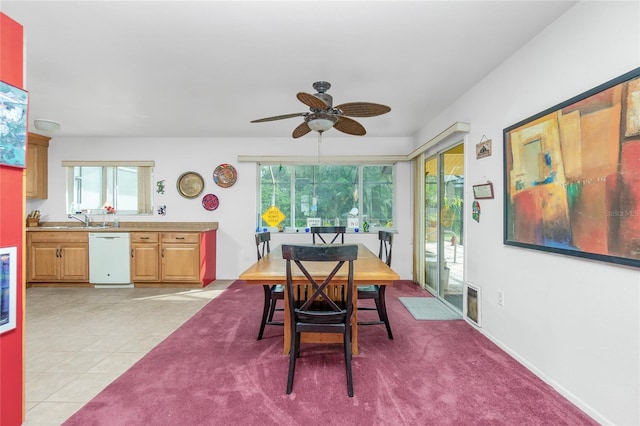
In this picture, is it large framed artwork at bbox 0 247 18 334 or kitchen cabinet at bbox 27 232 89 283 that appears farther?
kitchen cabinet at bbox 27 232 89 283

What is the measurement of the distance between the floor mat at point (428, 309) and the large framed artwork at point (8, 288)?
124 inches

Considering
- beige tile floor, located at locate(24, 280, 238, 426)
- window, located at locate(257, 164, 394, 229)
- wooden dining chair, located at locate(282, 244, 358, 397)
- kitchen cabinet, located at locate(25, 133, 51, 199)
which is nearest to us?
wooden dining chair, located at locate(282, 244, 358, 397)

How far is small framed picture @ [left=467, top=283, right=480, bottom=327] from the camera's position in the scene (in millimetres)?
2834

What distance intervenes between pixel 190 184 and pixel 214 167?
19.3 inches

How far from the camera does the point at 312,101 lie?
215cm

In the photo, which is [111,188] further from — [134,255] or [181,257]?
[181,257]

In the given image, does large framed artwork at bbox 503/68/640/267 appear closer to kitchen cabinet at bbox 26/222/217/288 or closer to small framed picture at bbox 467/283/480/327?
small framed picture at bbox 467/283/480/327

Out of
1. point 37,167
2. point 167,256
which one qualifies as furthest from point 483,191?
point 37,167

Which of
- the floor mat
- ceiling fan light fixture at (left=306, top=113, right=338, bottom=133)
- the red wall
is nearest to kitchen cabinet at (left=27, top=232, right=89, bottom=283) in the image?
the red wall

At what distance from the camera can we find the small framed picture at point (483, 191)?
2653mm

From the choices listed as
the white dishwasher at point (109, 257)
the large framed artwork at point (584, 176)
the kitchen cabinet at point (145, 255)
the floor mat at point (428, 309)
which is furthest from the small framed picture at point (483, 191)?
the white dishwasher at point (109, 257)

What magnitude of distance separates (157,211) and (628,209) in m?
5.53

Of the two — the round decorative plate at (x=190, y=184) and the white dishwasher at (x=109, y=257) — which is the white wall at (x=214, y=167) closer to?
the round decorative plate at (x=190, y=184)

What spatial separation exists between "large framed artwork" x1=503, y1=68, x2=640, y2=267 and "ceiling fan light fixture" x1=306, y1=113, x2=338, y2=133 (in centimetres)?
142
